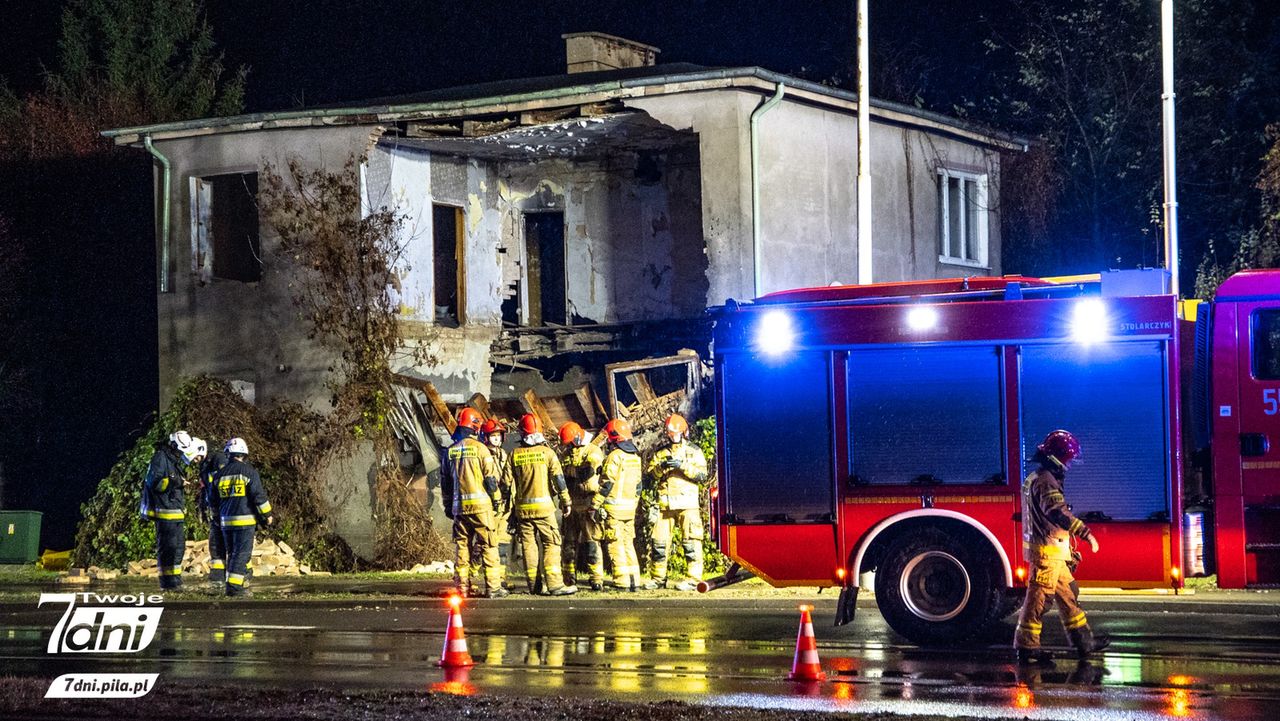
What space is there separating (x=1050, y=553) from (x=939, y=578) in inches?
58.1

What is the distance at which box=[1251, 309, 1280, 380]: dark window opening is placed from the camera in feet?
38.6

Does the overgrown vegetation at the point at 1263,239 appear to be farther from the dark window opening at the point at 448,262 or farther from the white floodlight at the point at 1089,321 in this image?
the white floodlight at the point at 1089,321

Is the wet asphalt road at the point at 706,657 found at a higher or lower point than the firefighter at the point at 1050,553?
lower

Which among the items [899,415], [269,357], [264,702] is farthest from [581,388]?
[264,702]

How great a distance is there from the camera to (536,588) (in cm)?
1684

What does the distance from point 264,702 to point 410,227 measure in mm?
Answer: 14207

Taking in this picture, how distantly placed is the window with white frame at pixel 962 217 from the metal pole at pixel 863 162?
206 inches

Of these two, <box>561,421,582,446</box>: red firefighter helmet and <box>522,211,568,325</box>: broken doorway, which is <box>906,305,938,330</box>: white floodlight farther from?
<box>522,211,568,325</box>: broken doorway

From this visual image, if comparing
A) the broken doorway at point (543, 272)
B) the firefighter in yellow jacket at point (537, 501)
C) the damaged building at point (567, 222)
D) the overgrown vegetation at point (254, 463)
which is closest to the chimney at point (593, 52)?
the damaged building at point (567, 222)

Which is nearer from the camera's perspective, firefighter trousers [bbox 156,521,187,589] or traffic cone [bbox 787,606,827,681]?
traffic cone [bbox 787,606,827,681]

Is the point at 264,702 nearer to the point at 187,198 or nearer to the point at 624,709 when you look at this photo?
the point at 624,709

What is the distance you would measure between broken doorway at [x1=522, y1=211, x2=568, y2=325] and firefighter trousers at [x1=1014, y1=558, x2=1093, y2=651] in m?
15.0

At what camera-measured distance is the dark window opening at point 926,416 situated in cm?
1224

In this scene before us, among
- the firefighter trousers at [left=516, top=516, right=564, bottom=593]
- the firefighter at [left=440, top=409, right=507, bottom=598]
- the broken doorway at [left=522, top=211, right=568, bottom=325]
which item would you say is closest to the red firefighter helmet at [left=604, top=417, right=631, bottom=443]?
the firefighter trousers at [left=516, top=516, right=564, bottom=593]
